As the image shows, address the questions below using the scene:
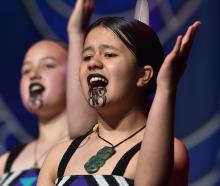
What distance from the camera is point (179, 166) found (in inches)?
55.9

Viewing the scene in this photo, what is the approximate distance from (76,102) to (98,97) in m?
0.43

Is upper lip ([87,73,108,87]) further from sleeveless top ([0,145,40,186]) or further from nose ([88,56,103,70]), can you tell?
sleeveless top ([0,145,40,186])

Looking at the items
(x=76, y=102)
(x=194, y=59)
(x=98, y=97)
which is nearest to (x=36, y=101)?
(x=76, y=102)

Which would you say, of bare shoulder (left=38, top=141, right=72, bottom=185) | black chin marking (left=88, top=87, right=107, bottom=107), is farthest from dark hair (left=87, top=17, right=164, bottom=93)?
bare shoulder (left=38, top=141, right=72, bottom=185)

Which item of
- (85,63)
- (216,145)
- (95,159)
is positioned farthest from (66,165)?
(216,145)

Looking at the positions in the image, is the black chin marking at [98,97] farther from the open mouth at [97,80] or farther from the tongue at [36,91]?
the tongue at [36,91]

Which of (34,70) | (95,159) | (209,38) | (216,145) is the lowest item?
(216,145)

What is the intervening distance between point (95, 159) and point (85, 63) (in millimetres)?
213

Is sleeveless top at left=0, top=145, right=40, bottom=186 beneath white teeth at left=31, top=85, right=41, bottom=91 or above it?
beneath

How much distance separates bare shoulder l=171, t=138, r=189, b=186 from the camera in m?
1.41

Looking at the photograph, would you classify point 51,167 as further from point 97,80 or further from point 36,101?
point 36,101

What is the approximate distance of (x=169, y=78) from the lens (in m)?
1.28

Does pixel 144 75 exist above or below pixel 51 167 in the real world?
above

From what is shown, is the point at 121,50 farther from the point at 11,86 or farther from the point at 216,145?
the point at 11,86
